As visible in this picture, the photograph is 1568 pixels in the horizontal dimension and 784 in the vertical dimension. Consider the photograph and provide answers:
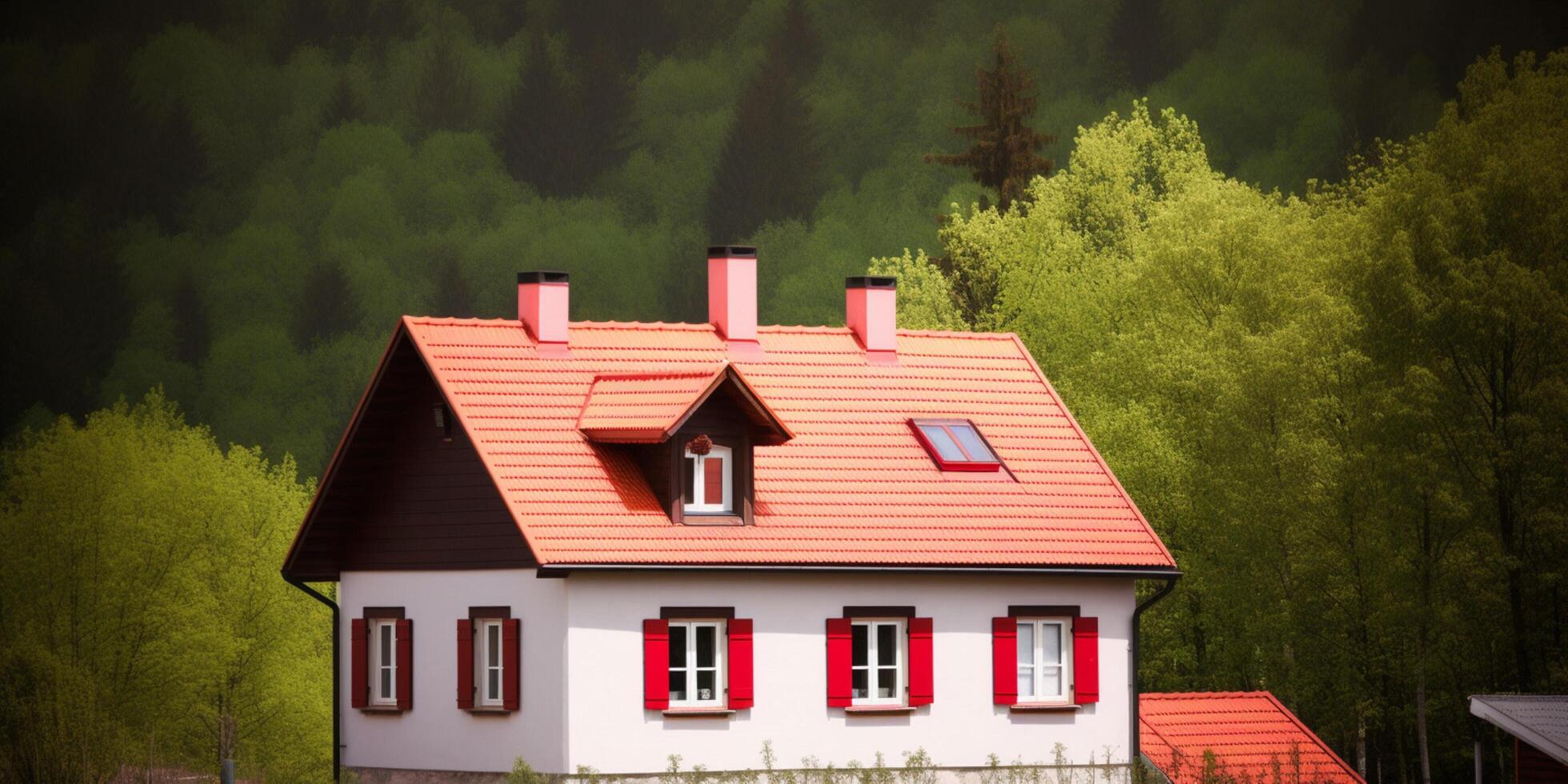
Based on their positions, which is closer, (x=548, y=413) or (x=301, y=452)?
(x=548, y=413)

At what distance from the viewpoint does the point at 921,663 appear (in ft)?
114

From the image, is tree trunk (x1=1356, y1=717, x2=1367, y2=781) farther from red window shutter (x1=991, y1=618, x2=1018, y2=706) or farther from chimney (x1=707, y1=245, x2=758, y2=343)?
chimney (x1=707, y1=245, x2=758, y2=343)

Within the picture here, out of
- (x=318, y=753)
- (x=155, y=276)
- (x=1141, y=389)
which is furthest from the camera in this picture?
(x=155, y=276)

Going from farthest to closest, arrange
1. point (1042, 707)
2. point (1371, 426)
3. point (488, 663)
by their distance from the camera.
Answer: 1. point (1371, 426)
2. point (1042, 707)
3. point (488, 663)

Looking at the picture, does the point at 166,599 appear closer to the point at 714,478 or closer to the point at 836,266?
the point at 714,478

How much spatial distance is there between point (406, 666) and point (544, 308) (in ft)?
17.8

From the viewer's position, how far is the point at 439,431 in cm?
3525

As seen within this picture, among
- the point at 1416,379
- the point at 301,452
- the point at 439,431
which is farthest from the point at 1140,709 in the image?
the point at 301,452

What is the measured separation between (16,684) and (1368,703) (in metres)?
23.5

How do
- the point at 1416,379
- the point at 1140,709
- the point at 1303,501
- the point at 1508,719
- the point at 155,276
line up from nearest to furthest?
the point at 1508,719 < the point at 1140,709 < the point at 1416,379 < the point at 1303,501 < the point at 155,276

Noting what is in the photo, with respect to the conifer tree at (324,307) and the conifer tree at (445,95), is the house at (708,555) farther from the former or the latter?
the conifer tree at (445,95)

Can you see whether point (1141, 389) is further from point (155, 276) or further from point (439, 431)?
point (155, 276)

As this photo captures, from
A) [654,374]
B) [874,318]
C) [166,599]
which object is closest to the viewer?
[654,374]

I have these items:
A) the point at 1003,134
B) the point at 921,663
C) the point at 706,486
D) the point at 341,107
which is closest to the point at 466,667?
the point at 706,486
